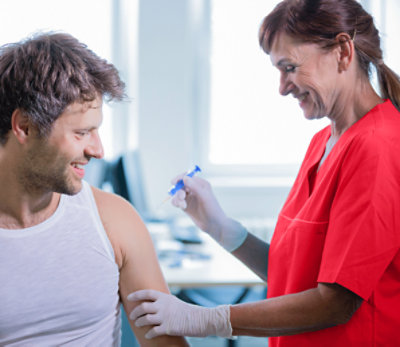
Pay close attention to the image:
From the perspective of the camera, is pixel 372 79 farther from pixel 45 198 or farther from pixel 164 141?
pixel 164 141

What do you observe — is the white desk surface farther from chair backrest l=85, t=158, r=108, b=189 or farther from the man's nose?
the man's nose

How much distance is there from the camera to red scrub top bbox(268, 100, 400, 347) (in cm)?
91

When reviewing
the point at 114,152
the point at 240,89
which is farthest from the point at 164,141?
the point at 240,89

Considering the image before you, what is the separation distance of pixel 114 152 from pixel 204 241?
1265 millimetres

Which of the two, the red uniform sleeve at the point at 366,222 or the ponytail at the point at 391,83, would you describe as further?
the ponytail at the point at 391,83

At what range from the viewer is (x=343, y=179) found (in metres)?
0.97

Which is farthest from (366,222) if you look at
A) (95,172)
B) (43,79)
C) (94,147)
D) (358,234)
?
(95,172)

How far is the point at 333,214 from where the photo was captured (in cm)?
97

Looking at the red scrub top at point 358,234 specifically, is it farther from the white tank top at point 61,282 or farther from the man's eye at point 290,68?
the white tank top at point 61,282

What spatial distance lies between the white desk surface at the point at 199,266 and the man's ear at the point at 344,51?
109 cm

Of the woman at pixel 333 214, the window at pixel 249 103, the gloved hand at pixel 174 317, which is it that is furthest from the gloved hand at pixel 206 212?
the window at pixel 249 103

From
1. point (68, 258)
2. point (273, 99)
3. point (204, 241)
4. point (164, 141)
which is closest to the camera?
point (68, 258)

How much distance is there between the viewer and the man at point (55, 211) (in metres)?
0.96

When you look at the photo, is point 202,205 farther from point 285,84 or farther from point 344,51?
point 344,51
